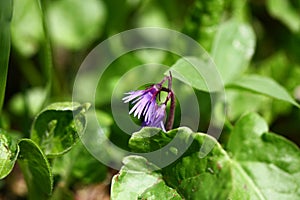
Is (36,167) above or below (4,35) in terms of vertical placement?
below

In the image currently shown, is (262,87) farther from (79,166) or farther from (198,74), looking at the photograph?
(79,166)

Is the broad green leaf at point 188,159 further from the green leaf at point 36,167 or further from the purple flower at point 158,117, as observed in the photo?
the green leaf at point 36,167

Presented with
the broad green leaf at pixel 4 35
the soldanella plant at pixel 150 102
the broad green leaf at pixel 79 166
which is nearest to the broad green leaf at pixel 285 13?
the soldanella plant at pixel 150 102

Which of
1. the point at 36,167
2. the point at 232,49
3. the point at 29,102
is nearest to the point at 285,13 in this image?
the point at 232,49

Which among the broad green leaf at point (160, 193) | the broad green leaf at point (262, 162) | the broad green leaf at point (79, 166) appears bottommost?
the broad green leaf at point (79, 166)

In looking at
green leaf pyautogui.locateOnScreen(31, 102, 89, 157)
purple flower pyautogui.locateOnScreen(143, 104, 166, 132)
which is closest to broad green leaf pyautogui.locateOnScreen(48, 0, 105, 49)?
green leaf pyautogui.locateOnScreen(31, 102, 89, 157)

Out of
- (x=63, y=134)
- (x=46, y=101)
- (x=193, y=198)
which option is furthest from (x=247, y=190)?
(x=46, y=101)
